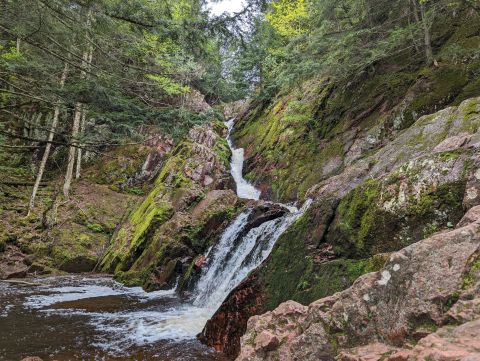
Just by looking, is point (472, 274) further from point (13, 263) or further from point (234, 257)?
point (13, 263)

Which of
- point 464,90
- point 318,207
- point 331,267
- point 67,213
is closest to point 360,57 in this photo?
point 464,90

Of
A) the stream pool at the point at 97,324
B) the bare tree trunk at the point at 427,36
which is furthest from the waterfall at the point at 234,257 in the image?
→ the bare tree trunk at the point at 427,36

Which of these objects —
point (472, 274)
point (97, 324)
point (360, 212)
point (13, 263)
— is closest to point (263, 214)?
point (97, 324)

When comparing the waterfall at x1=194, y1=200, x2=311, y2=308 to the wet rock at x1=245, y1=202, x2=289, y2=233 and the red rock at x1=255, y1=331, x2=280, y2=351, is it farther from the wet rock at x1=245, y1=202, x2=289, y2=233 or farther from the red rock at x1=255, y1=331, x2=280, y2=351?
the red rock at x1=255, y1=331, x2=280, y2=351

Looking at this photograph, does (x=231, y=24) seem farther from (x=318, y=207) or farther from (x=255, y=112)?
(x=255, y=112)

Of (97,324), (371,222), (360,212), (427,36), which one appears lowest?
(97,324)

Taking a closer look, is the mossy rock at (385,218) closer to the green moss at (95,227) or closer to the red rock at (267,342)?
the red rock at (267,342)

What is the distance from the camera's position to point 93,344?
248 inches

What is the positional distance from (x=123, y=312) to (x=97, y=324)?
3.33 feet

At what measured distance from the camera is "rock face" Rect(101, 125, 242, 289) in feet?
39.1

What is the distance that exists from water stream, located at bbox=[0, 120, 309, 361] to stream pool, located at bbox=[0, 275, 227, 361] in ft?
0.05

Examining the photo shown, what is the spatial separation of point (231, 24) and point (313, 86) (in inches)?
431

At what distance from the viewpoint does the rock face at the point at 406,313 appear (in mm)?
2323

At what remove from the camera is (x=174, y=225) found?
510 inches
